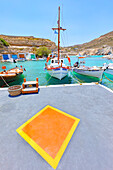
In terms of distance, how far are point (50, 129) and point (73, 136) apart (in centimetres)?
84

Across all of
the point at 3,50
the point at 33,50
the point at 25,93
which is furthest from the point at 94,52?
the point at 25,93

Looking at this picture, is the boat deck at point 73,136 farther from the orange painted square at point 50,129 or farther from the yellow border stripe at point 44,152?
the orange painted square at point 50,129

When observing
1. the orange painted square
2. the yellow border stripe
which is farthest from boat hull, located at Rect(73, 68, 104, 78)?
the yellow border stripe

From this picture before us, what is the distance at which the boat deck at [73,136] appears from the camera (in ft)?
6.05

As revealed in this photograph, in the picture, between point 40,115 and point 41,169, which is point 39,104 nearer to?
point 40,115

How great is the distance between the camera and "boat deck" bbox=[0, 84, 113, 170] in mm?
1845

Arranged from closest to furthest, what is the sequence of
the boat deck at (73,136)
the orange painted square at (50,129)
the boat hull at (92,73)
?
the boat deck at (73,136)
the orange painted square at (50,129)
the boat hull at (92,73)

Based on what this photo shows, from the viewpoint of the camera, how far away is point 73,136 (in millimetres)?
2463

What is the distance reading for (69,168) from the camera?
69.1 inches

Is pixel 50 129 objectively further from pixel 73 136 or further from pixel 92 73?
pixel 92 73

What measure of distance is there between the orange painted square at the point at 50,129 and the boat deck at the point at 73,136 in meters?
0.26

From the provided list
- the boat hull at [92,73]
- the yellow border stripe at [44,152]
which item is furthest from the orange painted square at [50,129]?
the boat hull at [92,73]

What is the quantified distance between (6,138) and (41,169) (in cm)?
153

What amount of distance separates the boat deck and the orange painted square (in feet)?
0.85
